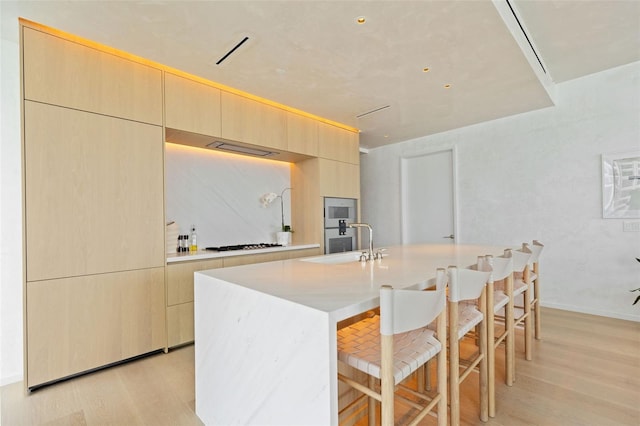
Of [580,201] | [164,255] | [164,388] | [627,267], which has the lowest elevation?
[164,388]

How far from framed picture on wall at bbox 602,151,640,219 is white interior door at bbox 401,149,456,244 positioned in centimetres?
164

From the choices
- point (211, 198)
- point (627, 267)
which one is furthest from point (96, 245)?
point (627, 267)

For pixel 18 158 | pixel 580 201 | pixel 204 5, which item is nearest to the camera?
pixel 204 5

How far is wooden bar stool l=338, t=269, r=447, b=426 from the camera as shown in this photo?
41.4 inches

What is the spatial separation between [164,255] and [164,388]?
102cm

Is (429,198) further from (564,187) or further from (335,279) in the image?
(335,279)

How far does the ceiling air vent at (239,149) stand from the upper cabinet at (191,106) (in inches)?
10.7

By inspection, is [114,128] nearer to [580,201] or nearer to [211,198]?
[211,198]

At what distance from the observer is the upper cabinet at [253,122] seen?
3049 mm

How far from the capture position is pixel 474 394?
1.91 meters

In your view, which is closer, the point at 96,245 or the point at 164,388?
the point at 164,388

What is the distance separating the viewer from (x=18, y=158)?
2225 mm

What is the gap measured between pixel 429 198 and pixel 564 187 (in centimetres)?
172

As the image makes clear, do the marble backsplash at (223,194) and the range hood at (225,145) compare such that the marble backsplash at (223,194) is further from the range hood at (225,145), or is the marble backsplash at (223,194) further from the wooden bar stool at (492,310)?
the wooden bar stool at (492,310)
